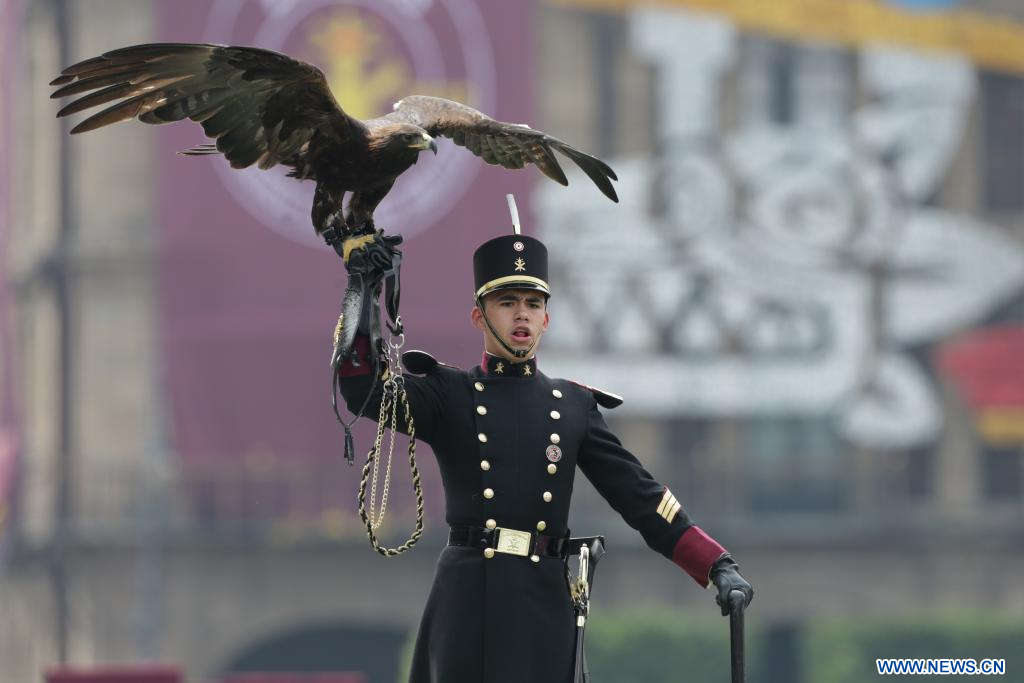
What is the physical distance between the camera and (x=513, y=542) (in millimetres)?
7512

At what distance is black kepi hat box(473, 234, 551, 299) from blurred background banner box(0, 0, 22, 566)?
33.9 m

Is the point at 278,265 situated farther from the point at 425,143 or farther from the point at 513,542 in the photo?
the point at 513,542

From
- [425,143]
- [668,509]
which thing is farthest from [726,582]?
[425,143]

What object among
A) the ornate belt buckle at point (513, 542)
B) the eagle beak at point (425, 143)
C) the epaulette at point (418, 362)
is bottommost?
the ornate belt buckle at point (513, 542)

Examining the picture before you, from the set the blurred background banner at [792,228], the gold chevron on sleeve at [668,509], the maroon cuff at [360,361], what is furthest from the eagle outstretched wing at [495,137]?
the blurred background banner at [792,228]

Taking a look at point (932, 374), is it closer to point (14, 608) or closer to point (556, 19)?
point (556, 19)

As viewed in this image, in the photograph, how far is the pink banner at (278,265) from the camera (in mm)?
40750

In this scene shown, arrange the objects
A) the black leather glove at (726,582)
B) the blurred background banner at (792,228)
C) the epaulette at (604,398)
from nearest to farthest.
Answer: the black leather glove at (726,582), the epaulette at (604,398), the blurred background banner at (792,228)

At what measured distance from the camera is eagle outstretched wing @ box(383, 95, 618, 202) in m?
8.02

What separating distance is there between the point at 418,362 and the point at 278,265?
3387 centimetres

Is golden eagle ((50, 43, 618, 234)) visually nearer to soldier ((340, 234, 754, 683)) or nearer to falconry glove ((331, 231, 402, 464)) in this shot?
falconry glove ((331, 231, 402, 464))

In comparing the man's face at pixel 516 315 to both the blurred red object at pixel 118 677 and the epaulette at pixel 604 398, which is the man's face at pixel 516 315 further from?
the blurred red object at pixel 118 677

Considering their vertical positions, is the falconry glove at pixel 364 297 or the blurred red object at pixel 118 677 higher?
the falconry glove at pixel 364 297

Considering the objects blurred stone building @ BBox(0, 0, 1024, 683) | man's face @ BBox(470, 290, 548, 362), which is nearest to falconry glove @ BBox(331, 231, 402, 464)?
man's face @ BBox(470, 290, 548, 362)
